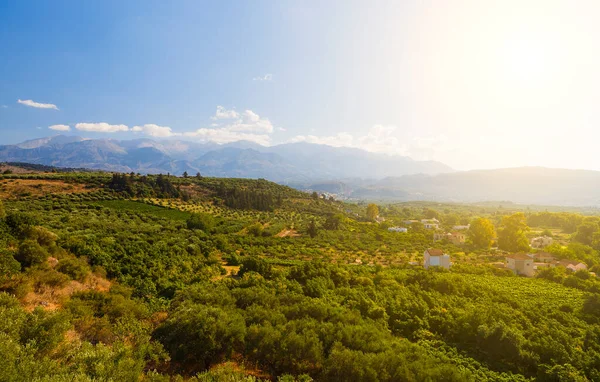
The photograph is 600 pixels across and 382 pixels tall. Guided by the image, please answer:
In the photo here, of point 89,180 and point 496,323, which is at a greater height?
point 89,180

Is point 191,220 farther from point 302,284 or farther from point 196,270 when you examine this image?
point 302,284

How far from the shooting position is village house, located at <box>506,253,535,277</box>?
3372cm

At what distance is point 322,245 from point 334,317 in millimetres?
26448

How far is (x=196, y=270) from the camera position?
21.7m

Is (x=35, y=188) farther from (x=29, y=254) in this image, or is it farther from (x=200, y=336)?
(x=200, y=336)

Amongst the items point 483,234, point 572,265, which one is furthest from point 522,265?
point 483,234

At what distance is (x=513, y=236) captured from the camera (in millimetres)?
47156

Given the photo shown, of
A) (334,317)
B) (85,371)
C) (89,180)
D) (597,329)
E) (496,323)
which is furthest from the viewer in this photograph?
(89,180)

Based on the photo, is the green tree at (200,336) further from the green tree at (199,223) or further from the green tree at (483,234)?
the green tree at (483,234)

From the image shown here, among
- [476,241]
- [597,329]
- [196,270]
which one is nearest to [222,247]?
[196,270]

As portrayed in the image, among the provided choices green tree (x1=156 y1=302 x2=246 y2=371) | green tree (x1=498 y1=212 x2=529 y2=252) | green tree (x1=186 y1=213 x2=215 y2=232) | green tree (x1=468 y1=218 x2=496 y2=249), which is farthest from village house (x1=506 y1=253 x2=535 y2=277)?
green tree (x1=186 y1=213 x2=215 y2=232)

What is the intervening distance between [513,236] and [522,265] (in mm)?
15796

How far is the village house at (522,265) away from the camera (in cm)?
3372

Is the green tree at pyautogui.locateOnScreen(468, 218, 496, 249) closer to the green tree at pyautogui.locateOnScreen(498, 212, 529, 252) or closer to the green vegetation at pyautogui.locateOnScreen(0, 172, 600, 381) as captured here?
the green tree at pyautogui.locateOnScreen(498, 212, 529, 252)
